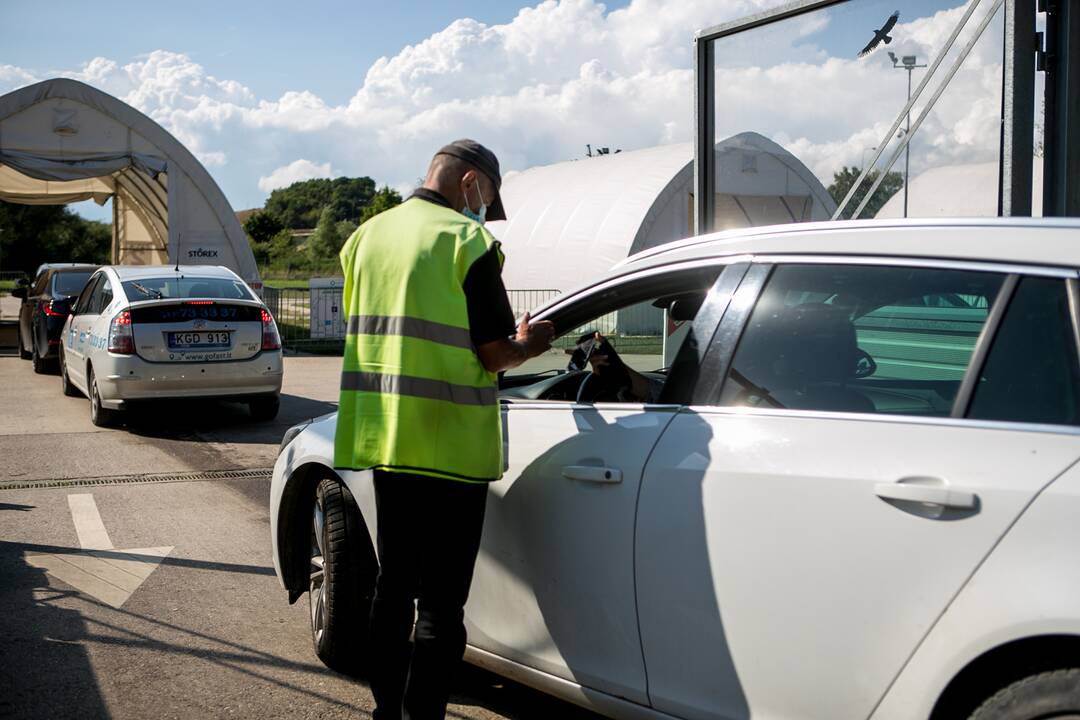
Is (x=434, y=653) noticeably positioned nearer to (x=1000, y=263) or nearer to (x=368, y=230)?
(x=368, y=230)

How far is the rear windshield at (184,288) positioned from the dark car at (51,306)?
5.32 metres

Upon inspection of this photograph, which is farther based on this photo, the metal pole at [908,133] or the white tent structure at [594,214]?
the white tent structure at [594,214]

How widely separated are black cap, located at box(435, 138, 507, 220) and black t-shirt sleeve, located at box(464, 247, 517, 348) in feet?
0.80

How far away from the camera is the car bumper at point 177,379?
1063 cm

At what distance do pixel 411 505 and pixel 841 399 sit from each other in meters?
1.23

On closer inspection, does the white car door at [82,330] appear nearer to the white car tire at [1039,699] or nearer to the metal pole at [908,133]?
the metal pole at [908,133]

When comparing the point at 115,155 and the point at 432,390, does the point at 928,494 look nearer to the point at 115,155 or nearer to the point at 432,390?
the point at 432,390

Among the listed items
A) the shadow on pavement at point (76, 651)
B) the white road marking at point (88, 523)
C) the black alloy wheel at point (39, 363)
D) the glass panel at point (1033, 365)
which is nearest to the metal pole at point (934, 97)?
the glass panel at point (1033, 365)

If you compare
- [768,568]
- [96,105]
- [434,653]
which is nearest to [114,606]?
[434,653]

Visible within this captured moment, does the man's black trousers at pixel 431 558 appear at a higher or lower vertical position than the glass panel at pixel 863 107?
lower

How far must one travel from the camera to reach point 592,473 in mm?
3117

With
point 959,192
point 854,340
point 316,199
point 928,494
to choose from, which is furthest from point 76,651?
point 316,199

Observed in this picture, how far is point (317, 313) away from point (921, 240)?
2151cm

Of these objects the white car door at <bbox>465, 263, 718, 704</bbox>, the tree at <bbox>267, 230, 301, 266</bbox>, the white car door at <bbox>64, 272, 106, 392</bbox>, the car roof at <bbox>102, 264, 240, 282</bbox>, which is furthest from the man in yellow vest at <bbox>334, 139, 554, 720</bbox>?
the tree at <bbox>267, 230, 301, 266</bbox>
